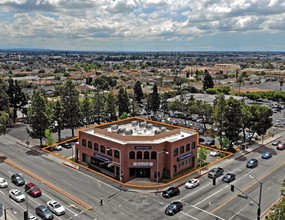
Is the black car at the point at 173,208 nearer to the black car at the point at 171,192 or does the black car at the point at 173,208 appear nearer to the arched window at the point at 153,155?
the black car at the point at 171,192

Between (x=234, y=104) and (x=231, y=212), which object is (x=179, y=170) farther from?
(x=234, y=104)

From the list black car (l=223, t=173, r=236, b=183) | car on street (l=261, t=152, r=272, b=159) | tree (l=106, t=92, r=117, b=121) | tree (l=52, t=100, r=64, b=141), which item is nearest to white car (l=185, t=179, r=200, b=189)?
black car (l=223, t=173, r=236, b=183)

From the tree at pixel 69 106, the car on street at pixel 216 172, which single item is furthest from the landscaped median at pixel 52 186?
the car on street at pixel 216 172

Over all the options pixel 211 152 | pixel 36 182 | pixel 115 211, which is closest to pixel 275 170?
pixel 211 152

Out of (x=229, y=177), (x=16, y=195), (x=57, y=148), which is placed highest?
(x=16, y=195)

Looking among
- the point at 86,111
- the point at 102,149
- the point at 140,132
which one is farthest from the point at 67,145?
the point at 140,132

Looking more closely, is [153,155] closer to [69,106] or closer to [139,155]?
[139,155]

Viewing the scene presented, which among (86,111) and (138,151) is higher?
(138,151)
